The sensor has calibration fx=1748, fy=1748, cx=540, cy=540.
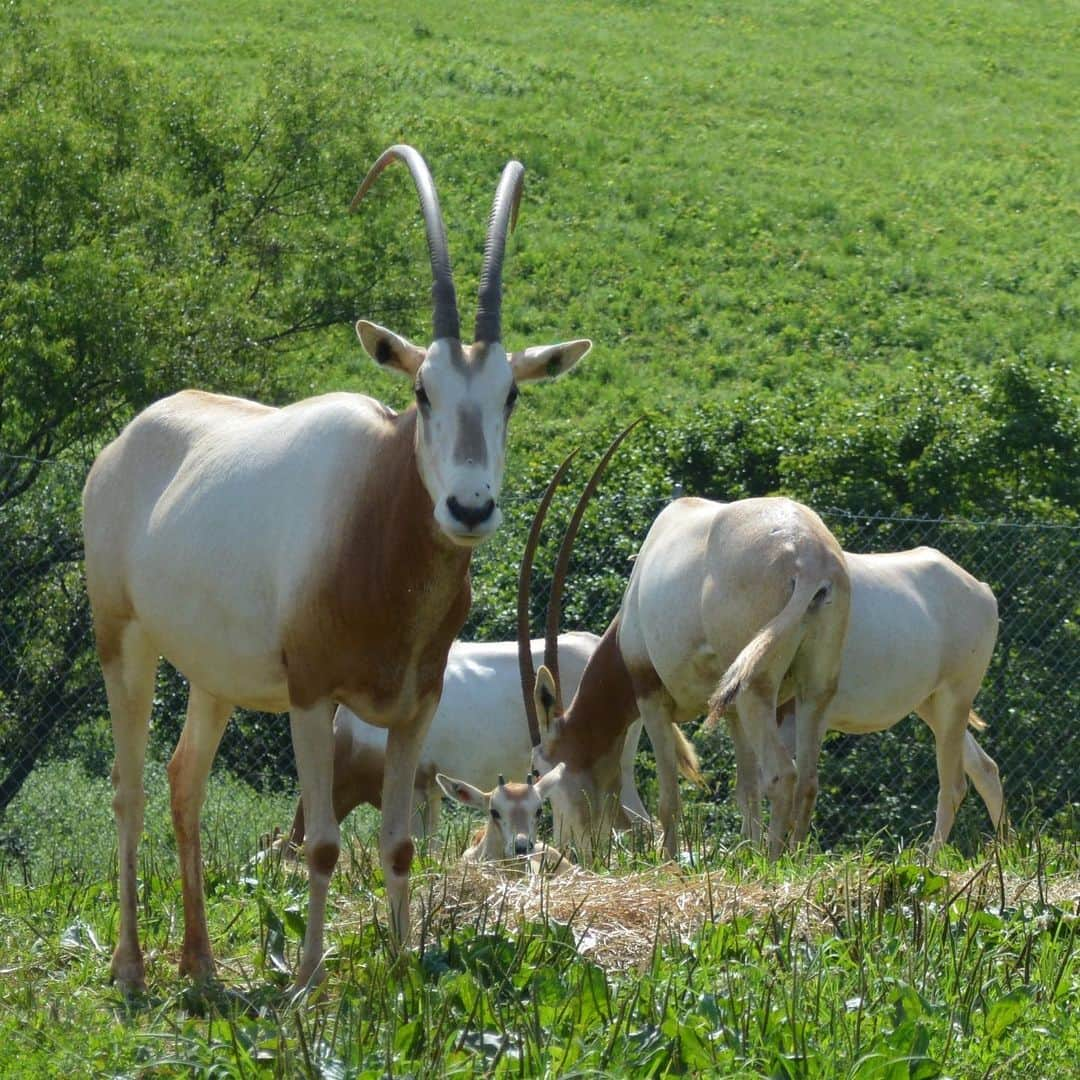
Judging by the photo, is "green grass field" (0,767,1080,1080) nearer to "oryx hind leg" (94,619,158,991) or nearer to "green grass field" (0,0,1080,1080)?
"green grass field" (0,0,1080,1080)

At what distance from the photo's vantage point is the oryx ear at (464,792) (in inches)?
328

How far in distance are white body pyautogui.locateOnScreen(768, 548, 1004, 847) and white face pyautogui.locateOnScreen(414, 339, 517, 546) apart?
4.43 meters

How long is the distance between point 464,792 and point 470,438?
434 centimetres

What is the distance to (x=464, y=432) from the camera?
4.40m

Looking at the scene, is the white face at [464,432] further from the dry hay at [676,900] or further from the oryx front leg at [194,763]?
the oryx front leg at [194,763]

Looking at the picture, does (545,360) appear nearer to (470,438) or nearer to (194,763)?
(470,438)

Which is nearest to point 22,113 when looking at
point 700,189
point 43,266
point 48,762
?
point 43,266

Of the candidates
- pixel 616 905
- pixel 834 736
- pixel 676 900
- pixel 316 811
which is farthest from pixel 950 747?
pixel 316 811

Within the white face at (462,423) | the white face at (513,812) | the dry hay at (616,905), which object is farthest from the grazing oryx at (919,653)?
the white face at (462,423)

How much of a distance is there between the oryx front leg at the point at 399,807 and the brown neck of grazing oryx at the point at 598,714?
12.8ft

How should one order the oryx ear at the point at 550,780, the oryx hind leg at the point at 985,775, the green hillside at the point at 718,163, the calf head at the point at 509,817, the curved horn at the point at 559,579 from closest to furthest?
the calf head at the point at 509,817, the oryx ear at the point at 550,780, the curved horn at the point at 559,579, the oryx hind leg at the point at 985,775, the green hillside at the point at 718,163

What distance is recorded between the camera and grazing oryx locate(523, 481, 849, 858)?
23.8 feet

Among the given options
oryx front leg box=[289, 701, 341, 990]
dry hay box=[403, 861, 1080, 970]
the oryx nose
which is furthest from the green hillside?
the oryx nose

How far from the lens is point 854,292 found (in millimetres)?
25281
